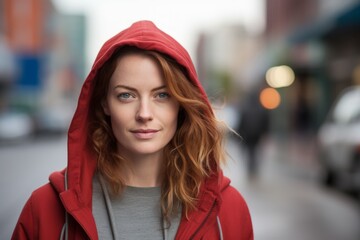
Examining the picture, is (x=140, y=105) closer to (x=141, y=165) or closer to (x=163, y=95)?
(x=163, y=95)

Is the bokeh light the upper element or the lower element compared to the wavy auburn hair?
lower

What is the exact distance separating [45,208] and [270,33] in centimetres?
4879

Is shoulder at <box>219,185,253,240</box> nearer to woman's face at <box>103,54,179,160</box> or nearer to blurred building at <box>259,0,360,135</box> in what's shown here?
woman's face at <box>103,54,179,160</box>

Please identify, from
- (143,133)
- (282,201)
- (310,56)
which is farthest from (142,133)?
(310,56)

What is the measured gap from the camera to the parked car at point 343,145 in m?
9.85

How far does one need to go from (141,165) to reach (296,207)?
768cm

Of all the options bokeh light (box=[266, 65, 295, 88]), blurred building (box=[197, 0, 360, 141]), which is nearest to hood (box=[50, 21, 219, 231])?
blurred building (box=[197, 0, 360, 141])

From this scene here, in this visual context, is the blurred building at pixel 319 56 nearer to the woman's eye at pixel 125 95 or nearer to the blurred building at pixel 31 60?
the blurred building at pixel 31 60

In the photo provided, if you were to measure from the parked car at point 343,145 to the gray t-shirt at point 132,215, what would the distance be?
25.9 ft

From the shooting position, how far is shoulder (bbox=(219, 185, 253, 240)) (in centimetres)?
217

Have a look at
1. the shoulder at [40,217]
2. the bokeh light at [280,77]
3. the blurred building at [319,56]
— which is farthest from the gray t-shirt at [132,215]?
the bokeh light at [280,77]

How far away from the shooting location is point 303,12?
34375 mm

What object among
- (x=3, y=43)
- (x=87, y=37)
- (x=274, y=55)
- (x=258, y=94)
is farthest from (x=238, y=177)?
(x=87, y=37)

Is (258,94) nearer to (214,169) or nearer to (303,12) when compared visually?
(214,169)
